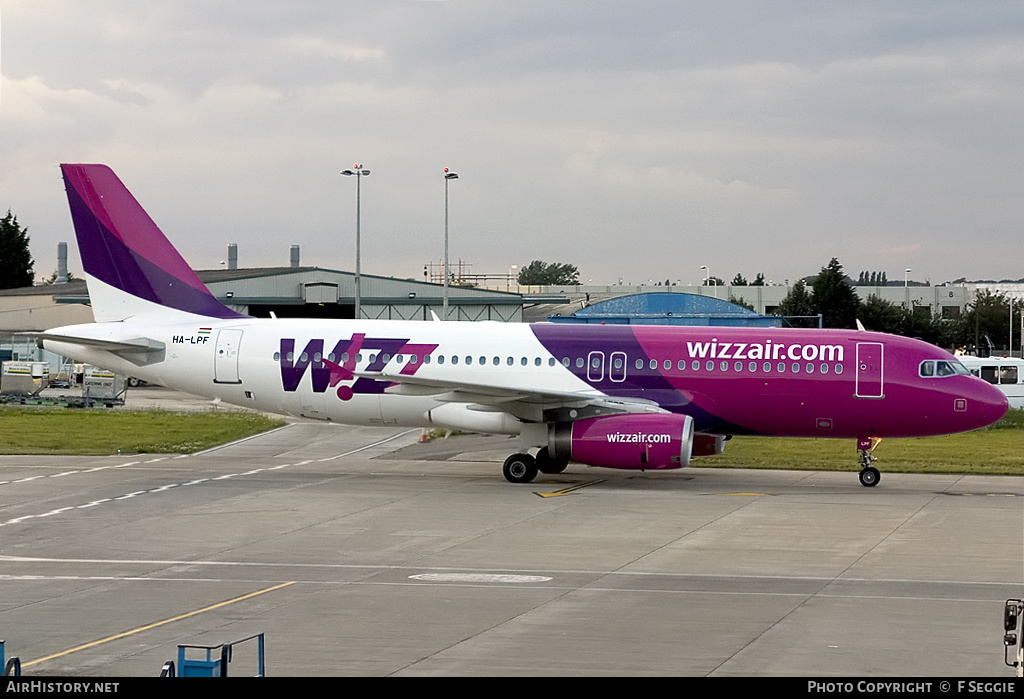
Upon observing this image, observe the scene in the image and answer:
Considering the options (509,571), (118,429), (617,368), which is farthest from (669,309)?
(509,571)

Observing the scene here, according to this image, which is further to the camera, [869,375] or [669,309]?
[669,309]

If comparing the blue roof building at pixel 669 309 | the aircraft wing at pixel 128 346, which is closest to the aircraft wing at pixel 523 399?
the aircraft wing at pixel 128 346

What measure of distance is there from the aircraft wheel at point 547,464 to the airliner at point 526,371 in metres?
0.05

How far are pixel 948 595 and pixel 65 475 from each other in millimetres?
21758

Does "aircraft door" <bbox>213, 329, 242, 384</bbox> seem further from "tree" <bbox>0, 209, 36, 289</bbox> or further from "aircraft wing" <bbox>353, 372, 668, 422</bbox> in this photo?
"tree" <bbox>0, 209, 36, 289</bbox>

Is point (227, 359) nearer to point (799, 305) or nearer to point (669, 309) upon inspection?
point (669, 309)

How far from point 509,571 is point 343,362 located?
44.0ft

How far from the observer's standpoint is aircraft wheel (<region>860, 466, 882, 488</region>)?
2850 centimetres

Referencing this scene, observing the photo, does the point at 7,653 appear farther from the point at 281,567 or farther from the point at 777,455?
the point at 777,455

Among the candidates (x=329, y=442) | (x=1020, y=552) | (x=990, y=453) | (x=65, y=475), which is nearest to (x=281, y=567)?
(x=1020, y=552)

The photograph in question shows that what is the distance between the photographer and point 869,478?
2853 cm

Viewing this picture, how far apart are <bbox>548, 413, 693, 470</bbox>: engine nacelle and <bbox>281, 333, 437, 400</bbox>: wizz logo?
16.0 ft

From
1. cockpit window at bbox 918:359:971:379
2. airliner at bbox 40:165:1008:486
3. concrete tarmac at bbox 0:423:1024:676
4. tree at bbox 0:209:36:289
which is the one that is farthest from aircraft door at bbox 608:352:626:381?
tree at bbox 0:209:36:289

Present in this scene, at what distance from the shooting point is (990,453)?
119ft
